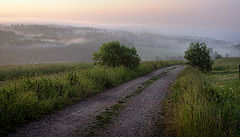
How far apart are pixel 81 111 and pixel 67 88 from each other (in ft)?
9.89

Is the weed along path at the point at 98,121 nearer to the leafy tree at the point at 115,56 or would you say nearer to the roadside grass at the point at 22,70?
the leafy tree at the point at 115,56

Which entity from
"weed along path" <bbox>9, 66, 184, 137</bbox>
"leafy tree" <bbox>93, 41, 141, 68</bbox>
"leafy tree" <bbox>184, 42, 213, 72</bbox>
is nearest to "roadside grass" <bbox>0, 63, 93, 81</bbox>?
"leafy tree" <bbox>93, 41, 141, 68</bbox>

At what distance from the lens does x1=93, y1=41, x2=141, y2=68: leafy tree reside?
2422cm

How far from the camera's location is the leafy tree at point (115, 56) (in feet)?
79.5

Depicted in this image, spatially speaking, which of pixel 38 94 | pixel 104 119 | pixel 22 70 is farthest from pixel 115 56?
pixel 104 119

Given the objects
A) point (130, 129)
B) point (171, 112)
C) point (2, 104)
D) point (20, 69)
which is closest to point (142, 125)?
point (130, 129)

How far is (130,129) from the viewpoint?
6395 millimetres

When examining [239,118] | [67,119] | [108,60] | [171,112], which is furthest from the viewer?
[108,60]

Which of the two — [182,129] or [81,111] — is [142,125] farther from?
[81,111]

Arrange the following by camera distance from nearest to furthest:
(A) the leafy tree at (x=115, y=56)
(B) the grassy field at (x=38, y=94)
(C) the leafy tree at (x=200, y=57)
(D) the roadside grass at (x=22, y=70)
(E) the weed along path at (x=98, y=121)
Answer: (E) the weed along path at (x=98, y=121) < (B) the grassy field at (x=38, y=94) < (A) the leafy tree at (x=115, y=56) < (D) the roadside grass at (x=22, y=70) < (C) the leafy tree at (x=200, y=57)

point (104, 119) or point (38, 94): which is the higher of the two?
point (38, 94)

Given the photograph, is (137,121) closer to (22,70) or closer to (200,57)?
(22,70)

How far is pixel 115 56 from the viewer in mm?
24203

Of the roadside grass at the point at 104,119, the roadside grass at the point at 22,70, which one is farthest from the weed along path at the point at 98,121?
the roadside grass at the point at 22,70
